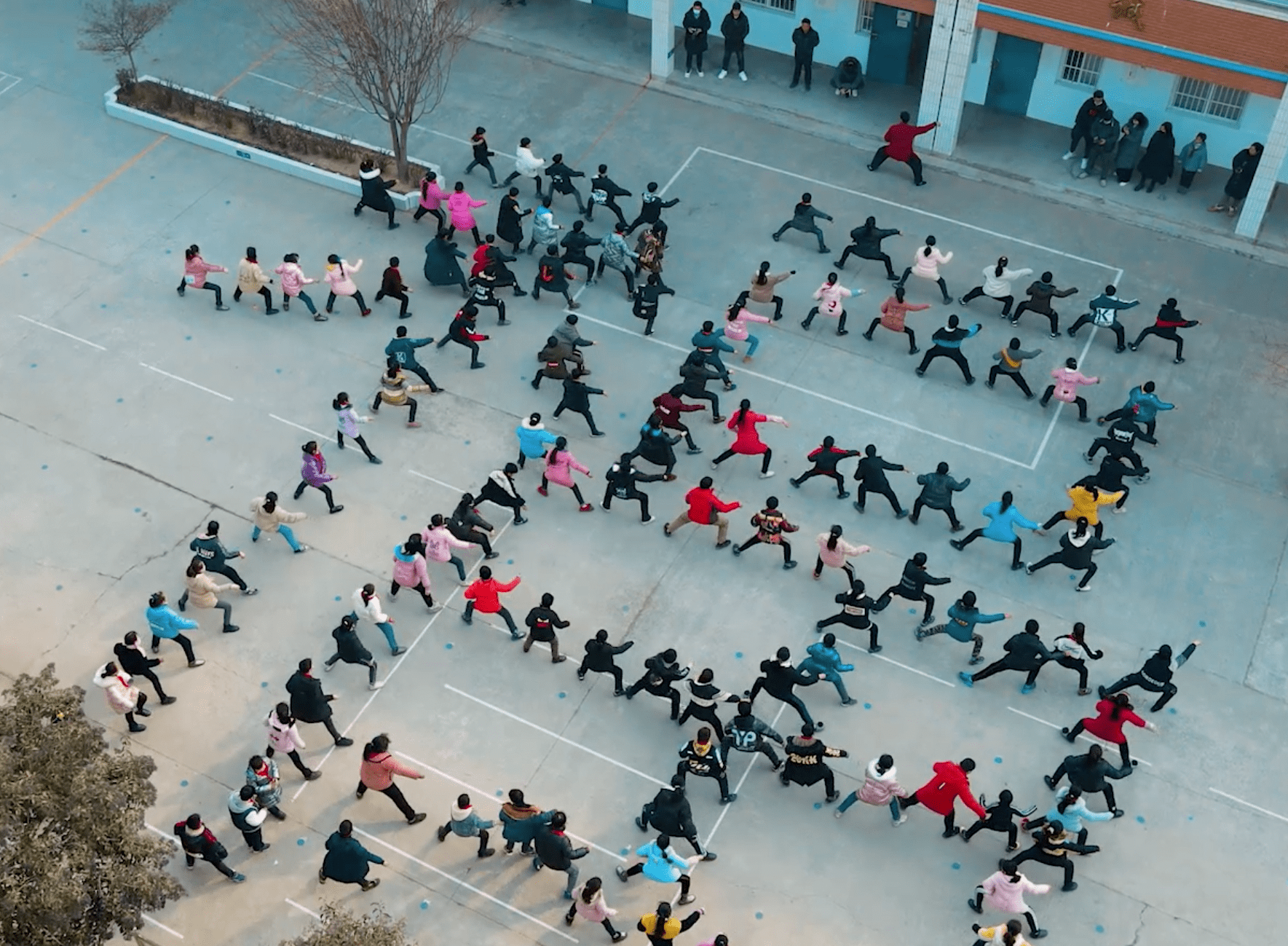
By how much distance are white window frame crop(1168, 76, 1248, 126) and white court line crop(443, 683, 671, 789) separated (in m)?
17.0

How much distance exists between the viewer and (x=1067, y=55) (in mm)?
28547

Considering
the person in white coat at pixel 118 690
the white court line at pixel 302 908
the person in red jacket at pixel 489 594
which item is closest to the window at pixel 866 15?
the person in red jacket at pixel 489 594

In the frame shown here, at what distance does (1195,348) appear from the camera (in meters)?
25.0

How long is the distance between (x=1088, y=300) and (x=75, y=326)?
17158 millimetres

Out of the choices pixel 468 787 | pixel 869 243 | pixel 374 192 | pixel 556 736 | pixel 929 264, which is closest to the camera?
pixel 468 787

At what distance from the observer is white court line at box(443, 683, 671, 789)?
62.2 feet

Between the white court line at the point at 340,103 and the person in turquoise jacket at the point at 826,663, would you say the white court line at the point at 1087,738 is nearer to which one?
the person in turquoise jacket at the point at 826,663

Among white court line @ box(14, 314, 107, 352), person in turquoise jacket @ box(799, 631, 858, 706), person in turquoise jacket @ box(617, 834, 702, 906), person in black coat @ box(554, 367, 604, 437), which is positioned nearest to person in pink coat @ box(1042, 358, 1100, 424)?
person in turquoise jacket @ box(799, 631, 858, 706)

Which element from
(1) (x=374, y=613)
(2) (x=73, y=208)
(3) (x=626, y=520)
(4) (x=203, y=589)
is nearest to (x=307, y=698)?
(1) (x=374, y=613)

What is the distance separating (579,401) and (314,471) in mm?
4069

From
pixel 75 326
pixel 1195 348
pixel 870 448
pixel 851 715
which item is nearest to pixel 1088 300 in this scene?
pixel 1195 348

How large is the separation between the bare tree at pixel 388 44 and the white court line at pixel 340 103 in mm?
943

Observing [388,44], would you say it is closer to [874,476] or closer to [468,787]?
[874,476]

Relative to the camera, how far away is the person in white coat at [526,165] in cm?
2695
